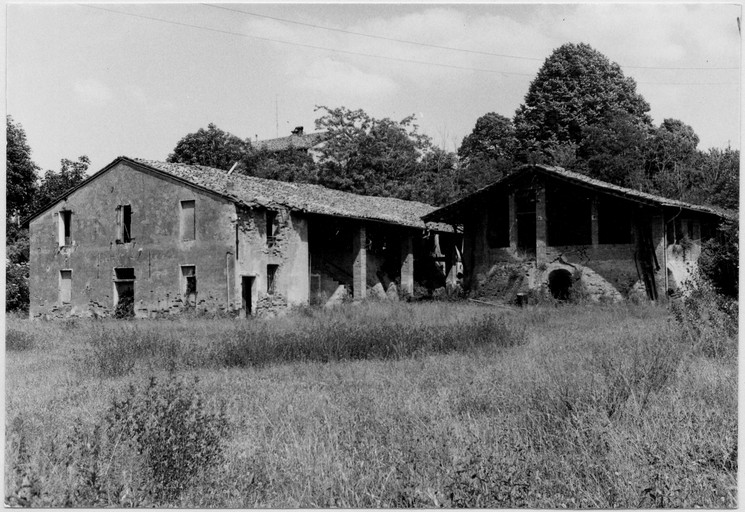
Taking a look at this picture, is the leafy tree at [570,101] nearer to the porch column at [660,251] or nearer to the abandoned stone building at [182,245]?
the porch column at [660,251]

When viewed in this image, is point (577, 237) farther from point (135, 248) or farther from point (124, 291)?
point (124, 291)

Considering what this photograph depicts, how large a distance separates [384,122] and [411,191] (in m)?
4.65

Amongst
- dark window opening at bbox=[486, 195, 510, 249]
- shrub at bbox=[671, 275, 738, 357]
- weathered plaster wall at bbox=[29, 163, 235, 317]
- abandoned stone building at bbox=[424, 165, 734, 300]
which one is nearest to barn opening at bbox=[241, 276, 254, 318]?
weathered plaster wall at bbox=[29, 163, 235, 317]

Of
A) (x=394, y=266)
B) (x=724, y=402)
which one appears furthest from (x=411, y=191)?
(x=724, y=402)

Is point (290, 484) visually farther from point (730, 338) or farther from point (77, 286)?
point (77, 286)

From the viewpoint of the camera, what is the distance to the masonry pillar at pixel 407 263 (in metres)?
27.9

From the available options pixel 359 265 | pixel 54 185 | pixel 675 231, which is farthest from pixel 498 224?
pixel 54 185

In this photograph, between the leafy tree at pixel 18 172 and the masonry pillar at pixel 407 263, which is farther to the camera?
the masonry pillar at pixel 407 263

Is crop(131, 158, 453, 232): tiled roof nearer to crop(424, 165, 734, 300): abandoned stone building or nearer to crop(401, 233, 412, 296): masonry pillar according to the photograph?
crop(401, 233, 412, 296): masonry pillar

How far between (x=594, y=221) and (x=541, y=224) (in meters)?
1.79

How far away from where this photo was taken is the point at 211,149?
42.7 m

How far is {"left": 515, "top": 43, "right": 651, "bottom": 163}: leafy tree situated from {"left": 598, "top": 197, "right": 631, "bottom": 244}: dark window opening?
13.6 m

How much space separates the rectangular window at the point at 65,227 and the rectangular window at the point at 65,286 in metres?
1.08

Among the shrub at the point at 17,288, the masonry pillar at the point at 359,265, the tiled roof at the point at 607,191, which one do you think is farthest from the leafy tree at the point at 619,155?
the shrub at the point at 17,288
